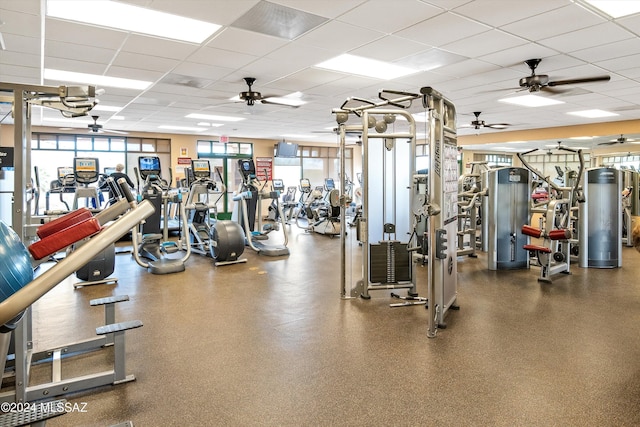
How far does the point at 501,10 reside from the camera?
11.9ft

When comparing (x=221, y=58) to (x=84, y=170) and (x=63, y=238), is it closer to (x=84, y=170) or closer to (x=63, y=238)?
(x=84, y=170)

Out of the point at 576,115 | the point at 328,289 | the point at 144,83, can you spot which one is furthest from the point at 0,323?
the point at 576,115

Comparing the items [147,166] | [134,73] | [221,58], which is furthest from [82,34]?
[147,166]

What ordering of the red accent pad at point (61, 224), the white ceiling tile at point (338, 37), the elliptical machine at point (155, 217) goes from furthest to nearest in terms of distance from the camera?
the elliptical machine at point (155, 217) < the white ceiling tile at point (338, 37) < the red accent pad at point (61, 224)

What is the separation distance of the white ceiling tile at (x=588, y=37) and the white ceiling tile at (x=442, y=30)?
894mm

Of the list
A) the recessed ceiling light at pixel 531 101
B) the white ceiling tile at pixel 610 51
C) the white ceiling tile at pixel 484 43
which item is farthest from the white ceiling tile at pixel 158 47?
the recessed ceiling light at pixel 531 101

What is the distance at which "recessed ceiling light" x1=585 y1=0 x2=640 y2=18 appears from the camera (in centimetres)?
349

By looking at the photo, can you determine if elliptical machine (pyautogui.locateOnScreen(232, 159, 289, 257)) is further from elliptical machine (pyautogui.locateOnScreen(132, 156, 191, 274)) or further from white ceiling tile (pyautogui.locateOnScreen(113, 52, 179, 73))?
white ceiling tile (pyautogui.locateOnScreen(113, 52, 179, 73))

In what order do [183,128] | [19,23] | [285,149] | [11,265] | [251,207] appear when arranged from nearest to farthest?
[11,265] < [19,23] < [251,207] < [183,128] < [285,149]

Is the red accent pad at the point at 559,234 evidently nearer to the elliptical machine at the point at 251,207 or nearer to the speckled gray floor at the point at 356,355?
the speckled gray floor at the point at 356,355

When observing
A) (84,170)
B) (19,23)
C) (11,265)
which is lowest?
(11,265)

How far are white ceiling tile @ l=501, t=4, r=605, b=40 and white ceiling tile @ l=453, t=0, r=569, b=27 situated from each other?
0.36ft

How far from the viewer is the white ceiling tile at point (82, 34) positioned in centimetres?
394

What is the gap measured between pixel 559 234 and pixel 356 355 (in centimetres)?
352
